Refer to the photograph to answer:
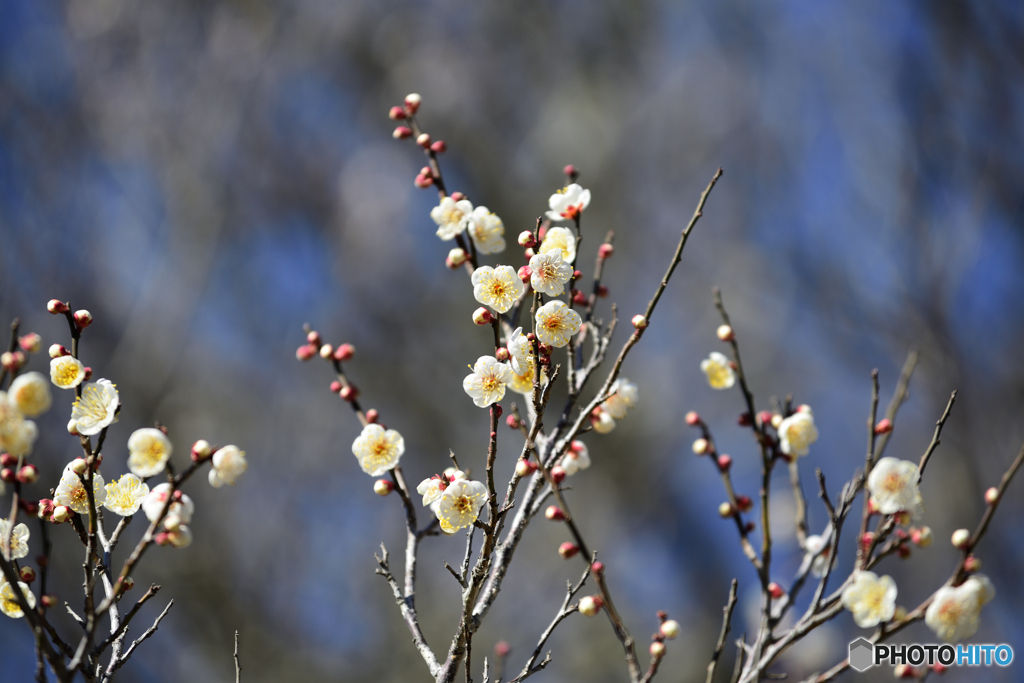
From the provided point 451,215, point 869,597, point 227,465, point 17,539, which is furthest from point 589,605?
point 17,539

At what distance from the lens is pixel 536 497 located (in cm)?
91

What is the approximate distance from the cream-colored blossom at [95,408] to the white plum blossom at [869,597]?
2.66ft

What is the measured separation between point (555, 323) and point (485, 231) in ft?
0.98

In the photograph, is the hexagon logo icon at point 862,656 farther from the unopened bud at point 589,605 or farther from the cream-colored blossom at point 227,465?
the cream-colored blossom at point 227,465

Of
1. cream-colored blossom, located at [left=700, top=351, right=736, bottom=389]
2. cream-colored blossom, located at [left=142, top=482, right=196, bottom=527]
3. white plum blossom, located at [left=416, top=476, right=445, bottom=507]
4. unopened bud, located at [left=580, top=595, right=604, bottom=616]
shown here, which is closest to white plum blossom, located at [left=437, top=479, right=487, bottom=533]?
white plum blossom, located at [left=416, top=476, right=445, bottom=507]

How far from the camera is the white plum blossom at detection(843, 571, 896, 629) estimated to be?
674 millimetres

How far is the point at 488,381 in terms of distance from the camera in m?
0.81

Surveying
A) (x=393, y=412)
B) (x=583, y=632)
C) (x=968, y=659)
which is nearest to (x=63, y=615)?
(x=393, y=412)

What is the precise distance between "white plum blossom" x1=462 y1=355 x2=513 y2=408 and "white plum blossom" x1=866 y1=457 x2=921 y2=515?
0.44 meters

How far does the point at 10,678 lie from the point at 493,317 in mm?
4077

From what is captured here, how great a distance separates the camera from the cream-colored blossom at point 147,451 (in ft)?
2.35

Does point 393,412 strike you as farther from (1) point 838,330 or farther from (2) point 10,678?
(1) point 838,330

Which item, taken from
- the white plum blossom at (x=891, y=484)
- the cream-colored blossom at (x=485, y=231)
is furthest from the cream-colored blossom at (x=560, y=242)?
the white plum blossom at (x=891, y=484)

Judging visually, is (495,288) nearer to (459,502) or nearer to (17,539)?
(459,502)
